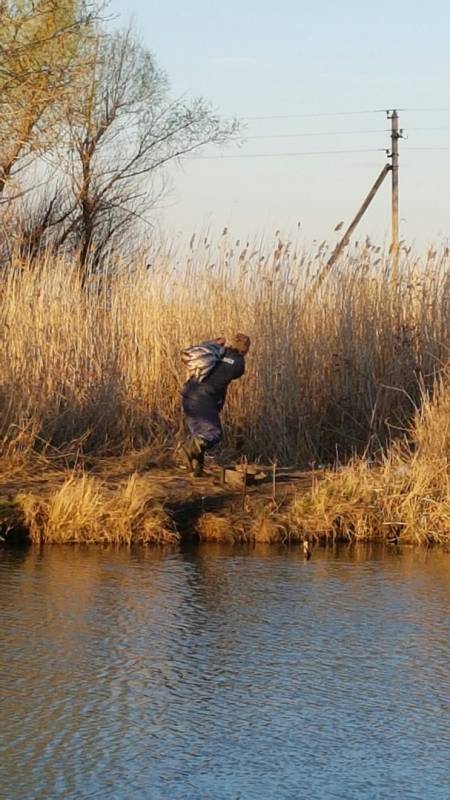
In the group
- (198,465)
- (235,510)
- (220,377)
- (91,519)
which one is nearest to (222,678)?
(91,519)

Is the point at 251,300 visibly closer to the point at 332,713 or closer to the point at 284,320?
the point at 284,320

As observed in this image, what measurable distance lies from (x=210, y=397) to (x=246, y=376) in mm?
1779

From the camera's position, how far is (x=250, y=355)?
13359mm

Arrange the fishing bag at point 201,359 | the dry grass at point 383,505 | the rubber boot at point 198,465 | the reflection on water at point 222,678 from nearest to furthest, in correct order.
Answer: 1. the reflection on water at point 222,678
2. the dry grass at point 383,505
3. the rubber boot at point 198,465
4. the fishing bag at point 201,359

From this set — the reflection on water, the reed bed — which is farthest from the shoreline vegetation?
the reflection on water

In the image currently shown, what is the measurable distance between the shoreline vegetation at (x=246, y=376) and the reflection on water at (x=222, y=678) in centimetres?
252

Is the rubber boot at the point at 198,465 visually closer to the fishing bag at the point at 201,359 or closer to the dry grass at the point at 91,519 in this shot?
the fishing bag at the point at 201,359

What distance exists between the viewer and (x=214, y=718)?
5.52m

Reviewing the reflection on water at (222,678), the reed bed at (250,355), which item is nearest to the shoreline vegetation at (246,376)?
the reed bed at (250,355)

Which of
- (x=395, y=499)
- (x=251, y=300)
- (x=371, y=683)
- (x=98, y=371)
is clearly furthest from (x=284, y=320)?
(x=371, y=683)

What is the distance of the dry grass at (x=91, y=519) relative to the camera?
32.3ft

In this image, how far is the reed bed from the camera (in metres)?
12.9

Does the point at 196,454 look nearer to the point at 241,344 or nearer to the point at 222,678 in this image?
the point at 241,344

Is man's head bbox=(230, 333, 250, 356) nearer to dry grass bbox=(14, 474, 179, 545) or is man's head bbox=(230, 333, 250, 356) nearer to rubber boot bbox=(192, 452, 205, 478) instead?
rubber boot bbox=(192, 452, 205, 478)
